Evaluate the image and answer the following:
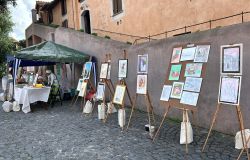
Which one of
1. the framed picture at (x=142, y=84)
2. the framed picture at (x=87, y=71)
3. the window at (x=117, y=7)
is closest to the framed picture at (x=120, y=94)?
the framed picture at (x=142, y=84)

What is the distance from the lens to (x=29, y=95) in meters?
9.95

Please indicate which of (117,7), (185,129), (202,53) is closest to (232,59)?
(202,53)

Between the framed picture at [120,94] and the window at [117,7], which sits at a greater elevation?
the window at [117,7]

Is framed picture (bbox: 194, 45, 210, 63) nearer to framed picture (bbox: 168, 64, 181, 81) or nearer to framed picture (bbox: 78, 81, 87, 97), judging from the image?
framed picture (bbox: 168, 64, 181, 81)

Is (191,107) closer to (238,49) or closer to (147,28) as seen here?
(238,49)

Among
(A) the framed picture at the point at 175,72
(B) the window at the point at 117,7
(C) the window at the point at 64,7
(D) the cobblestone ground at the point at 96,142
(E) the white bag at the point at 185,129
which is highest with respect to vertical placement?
(C) the window at the point at 64,7

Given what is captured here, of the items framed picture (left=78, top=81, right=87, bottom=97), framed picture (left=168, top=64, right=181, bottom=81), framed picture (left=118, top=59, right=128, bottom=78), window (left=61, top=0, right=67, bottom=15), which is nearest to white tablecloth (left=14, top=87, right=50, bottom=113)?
framed picture (left=78, top=81, right=87, bottom=97)

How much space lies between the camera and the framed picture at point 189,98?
5090mm

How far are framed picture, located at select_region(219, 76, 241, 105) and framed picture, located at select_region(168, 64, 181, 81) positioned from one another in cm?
102

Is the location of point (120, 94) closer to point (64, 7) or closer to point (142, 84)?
point (142, 84)

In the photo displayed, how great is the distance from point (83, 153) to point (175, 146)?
68.1 inches

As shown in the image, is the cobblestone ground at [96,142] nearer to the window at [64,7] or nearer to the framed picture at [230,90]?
the framed picture at [230,90]

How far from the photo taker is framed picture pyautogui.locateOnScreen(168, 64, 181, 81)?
18.4 feet

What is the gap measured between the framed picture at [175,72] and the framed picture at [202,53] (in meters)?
0.44
